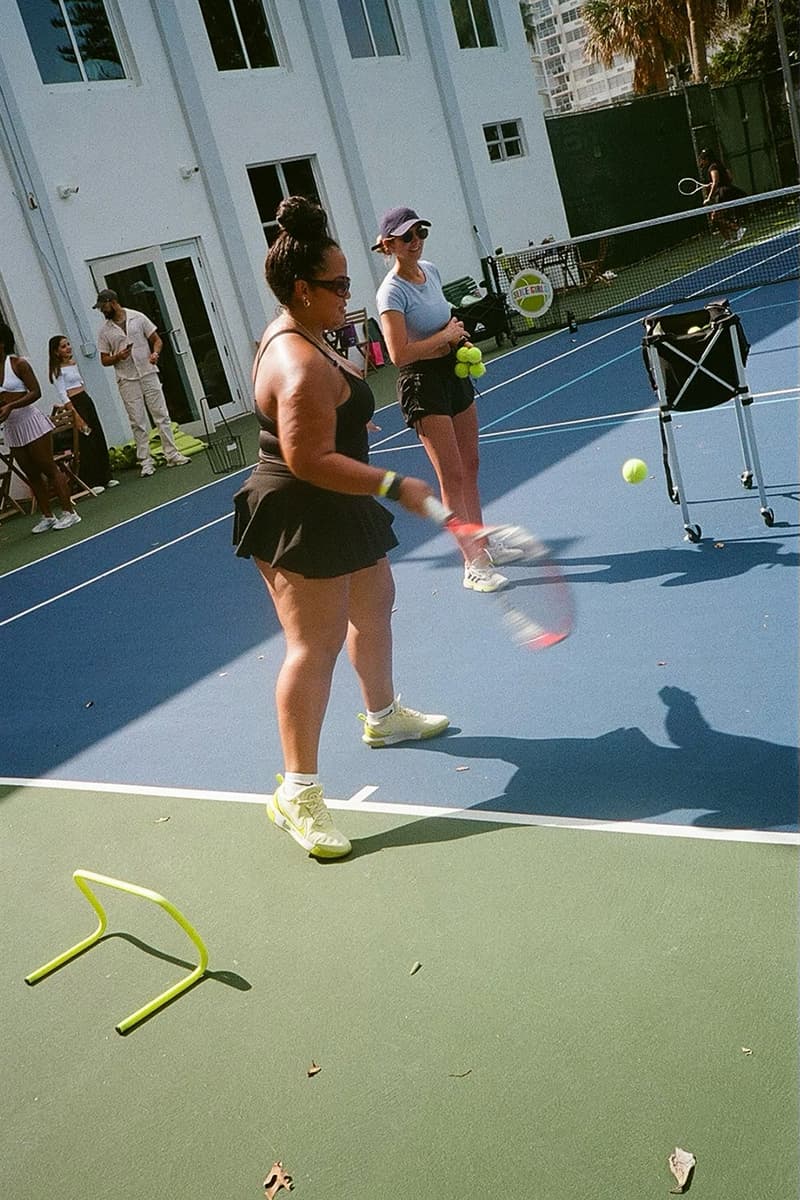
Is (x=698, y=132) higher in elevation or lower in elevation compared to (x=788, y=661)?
higher

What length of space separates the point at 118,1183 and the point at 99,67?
16.4m

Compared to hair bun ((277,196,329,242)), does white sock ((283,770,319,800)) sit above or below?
below

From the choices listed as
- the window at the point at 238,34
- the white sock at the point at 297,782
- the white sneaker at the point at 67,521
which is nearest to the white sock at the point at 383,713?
the white sock at the point at 297,782

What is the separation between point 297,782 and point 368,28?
1972cm

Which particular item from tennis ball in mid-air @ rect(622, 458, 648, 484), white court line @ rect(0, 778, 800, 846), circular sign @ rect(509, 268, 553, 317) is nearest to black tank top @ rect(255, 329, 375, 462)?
white court line @ rect(0, 778, 800, 846)

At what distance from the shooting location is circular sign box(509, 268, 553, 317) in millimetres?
15211

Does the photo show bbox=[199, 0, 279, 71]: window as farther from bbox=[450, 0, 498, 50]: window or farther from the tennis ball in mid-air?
the tennis ball in mid-air

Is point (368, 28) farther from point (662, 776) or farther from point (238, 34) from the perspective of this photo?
point (662, 776)

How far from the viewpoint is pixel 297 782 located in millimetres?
3785

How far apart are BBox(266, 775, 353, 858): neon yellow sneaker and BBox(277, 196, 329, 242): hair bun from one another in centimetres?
184

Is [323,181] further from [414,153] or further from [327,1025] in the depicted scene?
[327,1025]

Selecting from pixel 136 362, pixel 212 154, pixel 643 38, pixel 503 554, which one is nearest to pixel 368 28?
pixel 212 154

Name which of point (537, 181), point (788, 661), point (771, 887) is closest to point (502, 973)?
point (771, 887)

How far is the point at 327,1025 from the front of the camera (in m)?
2.96
